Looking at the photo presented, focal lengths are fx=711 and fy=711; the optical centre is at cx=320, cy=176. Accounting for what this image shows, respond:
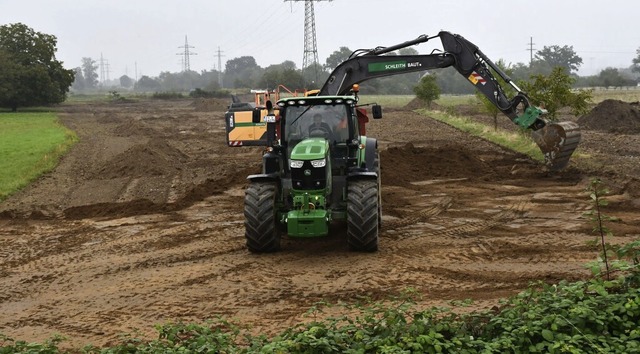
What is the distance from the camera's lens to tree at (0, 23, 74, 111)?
59281mm

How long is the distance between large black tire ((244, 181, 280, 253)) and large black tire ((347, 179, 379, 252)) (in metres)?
1.16

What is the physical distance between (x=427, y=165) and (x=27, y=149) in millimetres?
17941

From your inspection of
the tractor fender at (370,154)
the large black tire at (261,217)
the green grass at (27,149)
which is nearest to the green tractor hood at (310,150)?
the large black tire at (261,217)

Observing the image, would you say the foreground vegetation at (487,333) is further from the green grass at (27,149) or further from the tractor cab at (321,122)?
the green grass at (27,149)

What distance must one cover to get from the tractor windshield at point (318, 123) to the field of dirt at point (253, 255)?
1.58 metres

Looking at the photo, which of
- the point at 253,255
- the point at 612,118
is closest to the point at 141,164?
the point at 253,255

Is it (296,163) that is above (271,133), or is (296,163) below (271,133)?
below

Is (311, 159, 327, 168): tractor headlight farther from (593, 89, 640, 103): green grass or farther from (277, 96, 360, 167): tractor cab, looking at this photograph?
(593, 89, 640, 103): green grass

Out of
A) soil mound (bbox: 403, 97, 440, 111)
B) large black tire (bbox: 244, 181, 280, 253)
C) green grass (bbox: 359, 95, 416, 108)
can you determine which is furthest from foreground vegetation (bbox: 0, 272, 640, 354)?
green grass (bbox: 359, 95, 416, 108)

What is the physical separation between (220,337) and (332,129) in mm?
6004

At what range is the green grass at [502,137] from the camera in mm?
22627

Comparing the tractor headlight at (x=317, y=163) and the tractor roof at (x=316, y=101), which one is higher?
the tractor roof at (x=316, y=101)

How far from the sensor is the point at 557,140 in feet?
54.2

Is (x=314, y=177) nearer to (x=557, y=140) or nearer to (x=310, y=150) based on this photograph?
(x=310, y=150)
